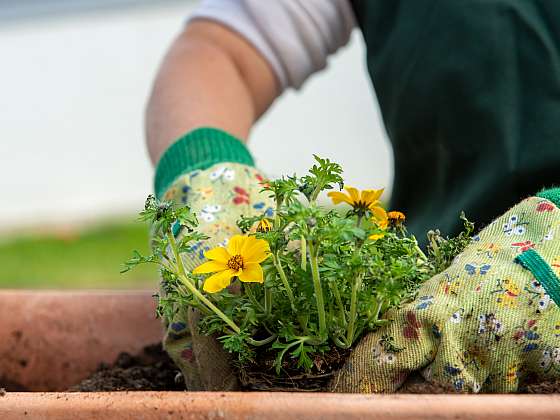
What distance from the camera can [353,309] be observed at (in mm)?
769

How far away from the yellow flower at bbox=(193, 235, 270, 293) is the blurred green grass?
2724 mm

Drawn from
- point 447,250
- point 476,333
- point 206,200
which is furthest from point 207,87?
point 476,333

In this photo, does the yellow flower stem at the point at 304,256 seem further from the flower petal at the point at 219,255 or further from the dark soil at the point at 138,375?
the dark soil at the point at 138,375

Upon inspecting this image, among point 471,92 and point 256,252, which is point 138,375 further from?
point 471,92

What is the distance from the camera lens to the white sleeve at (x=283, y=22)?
142 centimetres

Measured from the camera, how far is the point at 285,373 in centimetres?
81

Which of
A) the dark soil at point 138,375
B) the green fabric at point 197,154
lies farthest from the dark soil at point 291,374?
the green fabric at point 197,154

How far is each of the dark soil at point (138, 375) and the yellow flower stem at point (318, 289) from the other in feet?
1.02

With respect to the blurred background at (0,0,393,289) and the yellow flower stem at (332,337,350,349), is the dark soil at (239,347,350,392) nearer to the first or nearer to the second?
the yellow flower stem at (332,337,350,349)

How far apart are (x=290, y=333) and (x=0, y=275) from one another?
317cm

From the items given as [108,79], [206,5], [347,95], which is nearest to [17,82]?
[108,79]

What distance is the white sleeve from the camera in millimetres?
1424

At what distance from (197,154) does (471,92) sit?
42 centimetres

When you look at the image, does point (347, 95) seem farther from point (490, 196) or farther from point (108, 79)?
point (490, 196)
